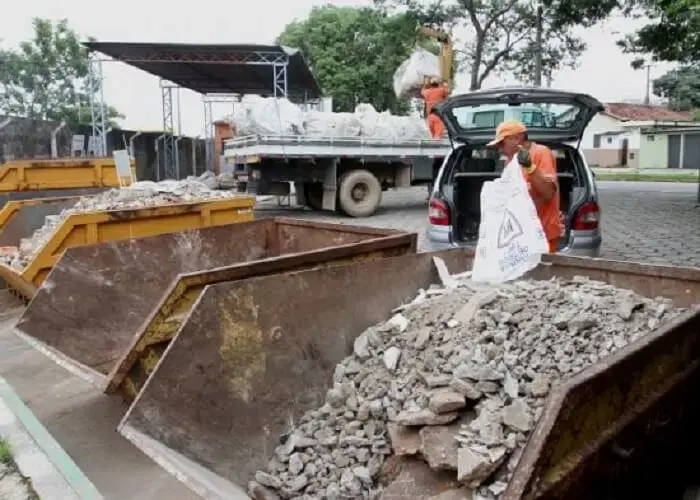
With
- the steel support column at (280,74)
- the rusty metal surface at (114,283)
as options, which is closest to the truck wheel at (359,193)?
the steel support column at (280,74)

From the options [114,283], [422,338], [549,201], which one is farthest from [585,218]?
[114,283]

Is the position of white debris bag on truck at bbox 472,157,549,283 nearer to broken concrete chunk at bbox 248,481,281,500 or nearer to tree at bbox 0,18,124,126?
broken concrete chunk at bbox 248,481,281,500

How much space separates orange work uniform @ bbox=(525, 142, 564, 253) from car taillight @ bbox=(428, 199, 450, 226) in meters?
1.08

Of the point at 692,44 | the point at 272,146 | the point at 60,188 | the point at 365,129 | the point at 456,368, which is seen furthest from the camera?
the point at 692,44

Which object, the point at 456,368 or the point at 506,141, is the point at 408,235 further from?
the point at 456,368

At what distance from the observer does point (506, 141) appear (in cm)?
401

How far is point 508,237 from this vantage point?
341cm

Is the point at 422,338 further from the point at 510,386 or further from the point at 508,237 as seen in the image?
the point at 508,237

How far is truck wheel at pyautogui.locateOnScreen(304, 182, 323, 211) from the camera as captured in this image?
41.9ft

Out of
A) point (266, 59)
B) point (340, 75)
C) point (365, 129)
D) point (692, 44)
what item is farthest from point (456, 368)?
point (340, 75)

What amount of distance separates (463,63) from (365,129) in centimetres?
1615

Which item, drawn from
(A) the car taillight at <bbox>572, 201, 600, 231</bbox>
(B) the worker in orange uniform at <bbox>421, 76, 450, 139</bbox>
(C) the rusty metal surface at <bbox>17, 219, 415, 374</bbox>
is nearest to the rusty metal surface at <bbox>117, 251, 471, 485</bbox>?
(C) the rusty metal surface at <bbox>17, 219, 415, 374</bbox>

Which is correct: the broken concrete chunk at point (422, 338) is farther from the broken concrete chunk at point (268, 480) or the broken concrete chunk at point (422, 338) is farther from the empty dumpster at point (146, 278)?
the broken concrete chunk at point (268, 480)

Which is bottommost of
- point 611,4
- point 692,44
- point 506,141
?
point 506,141
